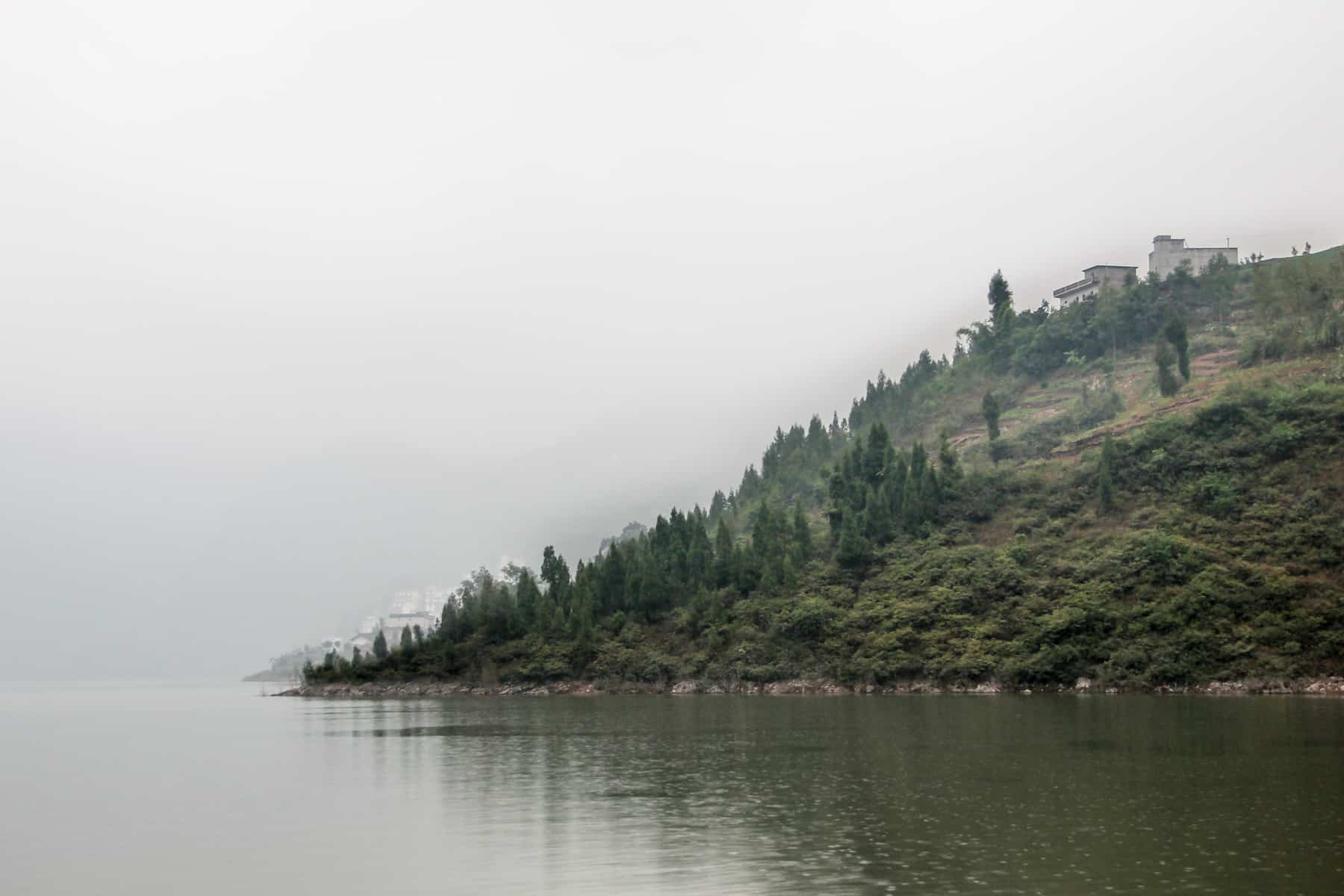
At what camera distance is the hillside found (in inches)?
3944

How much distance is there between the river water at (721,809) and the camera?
2691 centimetres

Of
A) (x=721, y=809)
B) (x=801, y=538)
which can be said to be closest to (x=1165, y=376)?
(x=801, y=538)

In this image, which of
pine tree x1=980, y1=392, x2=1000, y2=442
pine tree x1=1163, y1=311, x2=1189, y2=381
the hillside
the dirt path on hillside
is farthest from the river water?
pine tree x1=980, y1=392, x2=1000, y2=442

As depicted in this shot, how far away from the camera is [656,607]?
148 meters

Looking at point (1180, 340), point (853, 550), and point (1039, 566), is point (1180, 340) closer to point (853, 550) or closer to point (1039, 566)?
point (1039, 566)

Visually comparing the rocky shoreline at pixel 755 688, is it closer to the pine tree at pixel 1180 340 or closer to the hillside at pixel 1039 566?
the hillside at pixel 1039 566

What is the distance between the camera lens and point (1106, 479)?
5113 inches

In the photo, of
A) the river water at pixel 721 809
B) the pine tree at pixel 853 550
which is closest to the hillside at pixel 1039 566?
the pine tree at pixel 853 550

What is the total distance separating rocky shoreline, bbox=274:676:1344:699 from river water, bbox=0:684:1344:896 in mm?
19201

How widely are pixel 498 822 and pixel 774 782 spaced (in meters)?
12.4

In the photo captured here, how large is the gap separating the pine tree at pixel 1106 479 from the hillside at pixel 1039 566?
14.4 inches

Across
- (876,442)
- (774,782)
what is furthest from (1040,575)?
(774,782)

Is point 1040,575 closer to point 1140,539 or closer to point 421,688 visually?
point 1140,539

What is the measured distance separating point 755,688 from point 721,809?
8981 centimetres
